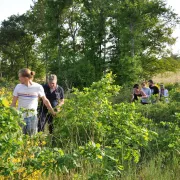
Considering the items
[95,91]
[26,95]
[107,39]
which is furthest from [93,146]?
[107,39]

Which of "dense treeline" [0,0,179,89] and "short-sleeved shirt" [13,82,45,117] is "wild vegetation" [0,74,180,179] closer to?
"short-sleeved shirt" [13,82,45,117]

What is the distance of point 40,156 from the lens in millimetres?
3322

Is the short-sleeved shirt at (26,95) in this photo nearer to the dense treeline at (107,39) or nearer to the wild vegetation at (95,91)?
the wild vegetation at (95,91)

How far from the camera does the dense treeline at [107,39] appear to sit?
28.5 meters

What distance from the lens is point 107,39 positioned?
31.3 metres

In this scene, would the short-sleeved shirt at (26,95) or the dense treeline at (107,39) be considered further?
the dense treeline at (107,39)

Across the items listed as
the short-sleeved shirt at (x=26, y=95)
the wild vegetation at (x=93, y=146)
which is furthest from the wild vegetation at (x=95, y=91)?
the short-sleeved shirt at (x=26, y=95)

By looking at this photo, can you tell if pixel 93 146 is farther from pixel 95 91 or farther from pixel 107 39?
pixel 107 39

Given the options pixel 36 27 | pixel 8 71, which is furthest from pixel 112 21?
pixel 8 71

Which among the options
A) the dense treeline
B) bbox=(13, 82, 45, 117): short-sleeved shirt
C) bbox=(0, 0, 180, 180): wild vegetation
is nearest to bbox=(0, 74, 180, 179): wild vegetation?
bbox=(0, 0, 180, 180): wild vegetation

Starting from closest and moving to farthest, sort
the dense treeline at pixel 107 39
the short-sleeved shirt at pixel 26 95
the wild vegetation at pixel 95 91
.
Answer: the wild vegetation at pixel 95 91 < the short-sleeved shirt at pixel 26 95 < the dense treeline at pixel 107 39

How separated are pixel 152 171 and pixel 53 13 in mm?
29425

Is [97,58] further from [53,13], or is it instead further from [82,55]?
[53,13]

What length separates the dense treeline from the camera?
28547 millimetres
